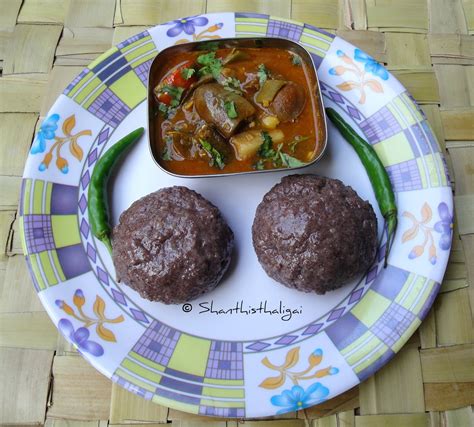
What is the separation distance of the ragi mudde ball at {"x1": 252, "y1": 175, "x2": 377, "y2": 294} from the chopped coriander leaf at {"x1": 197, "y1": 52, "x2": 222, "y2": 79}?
126 cm

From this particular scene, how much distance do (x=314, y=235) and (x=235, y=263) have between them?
81cm

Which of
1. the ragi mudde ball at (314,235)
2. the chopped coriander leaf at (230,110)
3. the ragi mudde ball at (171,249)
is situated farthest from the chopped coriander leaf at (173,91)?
the ragi mudde ball at (314,235)

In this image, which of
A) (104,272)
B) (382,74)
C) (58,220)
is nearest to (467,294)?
(382,74)

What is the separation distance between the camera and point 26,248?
3.99 metres

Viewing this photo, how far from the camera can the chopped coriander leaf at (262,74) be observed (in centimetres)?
420

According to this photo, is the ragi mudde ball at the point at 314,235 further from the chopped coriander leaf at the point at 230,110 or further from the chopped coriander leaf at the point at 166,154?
the chopped coriander leaf at the point at 166,154

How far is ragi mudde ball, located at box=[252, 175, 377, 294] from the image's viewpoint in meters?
3.68

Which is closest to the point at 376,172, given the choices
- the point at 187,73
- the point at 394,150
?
the point at 394,150

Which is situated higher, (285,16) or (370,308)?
(285,16)

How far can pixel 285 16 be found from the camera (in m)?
5.16

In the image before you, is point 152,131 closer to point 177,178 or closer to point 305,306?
point 177,178

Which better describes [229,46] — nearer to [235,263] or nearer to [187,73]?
[187,73]

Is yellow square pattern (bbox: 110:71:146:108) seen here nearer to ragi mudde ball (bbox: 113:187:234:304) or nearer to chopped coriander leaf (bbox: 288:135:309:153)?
ragi mudde ball (bbox: 113:187:234:304)

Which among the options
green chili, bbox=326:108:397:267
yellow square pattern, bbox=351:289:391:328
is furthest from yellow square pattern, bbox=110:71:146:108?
yellow square pattern, bbox=351:289:391:328
